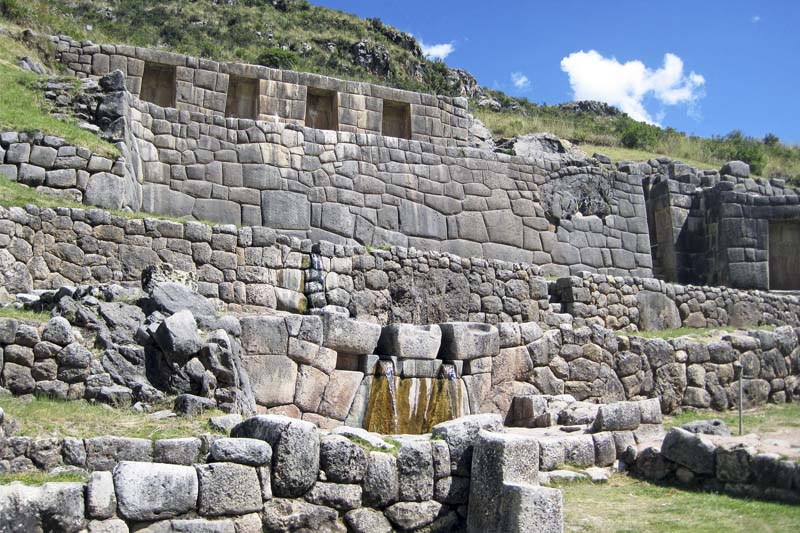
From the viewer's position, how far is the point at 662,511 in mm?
7738

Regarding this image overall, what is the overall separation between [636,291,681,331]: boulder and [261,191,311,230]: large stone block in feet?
20.4

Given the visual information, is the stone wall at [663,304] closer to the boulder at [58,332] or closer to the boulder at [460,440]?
the boulder at [460,440]

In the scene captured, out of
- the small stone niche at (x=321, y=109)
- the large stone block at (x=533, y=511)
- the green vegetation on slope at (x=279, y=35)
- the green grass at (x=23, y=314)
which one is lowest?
the large stone block at (x=533, y=511)

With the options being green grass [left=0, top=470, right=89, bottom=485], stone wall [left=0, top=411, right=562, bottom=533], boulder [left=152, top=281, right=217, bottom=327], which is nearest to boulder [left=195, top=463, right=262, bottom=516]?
stone wall [left=0, top=411, right=562, bottom=533]

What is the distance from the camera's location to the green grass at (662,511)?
7102mm

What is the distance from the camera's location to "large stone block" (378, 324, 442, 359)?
1051 centimetres

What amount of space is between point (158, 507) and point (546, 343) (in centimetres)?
757

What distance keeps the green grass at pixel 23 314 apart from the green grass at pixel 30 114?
14.5 ft

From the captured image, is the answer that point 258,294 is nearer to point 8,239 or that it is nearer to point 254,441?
point 8,239

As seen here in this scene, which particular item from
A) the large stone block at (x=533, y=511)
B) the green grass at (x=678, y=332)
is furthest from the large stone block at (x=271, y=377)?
the green grass at (x=678, y=332)

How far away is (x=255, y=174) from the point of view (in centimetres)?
1523


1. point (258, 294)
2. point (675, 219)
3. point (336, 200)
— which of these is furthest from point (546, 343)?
point (675, 219)

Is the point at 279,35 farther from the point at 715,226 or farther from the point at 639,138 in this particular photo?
the point at 715,226

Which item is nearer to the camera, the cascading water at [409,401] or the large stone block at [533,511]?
the large stone block at [533,511]
